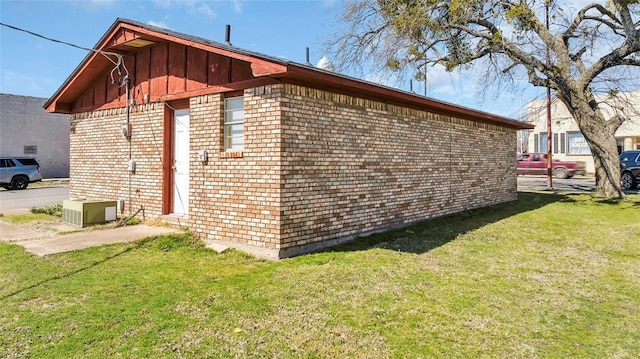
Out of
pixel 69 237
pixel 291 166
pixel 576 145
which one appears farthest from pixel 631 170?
pixel 69 237

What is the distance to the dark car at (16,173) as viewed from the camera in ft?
67.1

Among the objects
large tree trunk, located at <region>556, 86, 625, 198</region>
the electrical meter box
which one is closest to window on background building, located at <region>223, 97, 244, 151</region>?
the electrical meter box

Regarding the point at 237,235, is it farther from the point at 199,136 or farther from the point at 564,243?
the point at 564,243

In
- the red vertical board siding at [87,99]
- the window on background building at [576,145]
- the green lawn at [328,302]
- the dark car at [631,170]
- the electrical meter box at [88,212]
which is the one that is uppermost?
the window on background building at [576,145]

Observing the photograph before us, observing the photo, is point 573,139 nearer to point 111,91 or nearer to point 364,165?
point 364,165

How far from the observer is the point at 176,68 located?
8273mm

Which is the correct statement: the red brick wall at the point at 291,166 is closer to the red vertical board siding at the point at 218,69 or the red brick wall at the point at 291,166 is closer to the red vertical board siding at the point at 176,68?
the red vertical board siding at the point at 218,69

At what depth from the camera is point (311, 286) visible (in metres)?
5.11

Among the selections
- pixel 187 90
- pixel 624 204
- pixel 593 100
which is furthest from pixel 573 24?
pixel 187 90

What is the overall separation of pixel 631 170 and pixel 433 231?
1746 cm

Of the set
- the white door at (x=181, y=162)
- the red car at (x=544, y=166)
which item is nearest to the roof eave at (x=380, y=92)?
the white door at (x=181, y=162)

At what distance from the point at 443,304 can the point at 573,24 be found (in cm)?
1434

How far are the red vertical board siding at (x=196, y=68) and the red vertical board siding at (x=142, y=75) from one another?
1.52m

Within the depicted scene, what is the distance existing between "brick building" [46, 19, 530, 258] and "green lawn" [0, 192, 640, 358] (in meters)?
0.73
